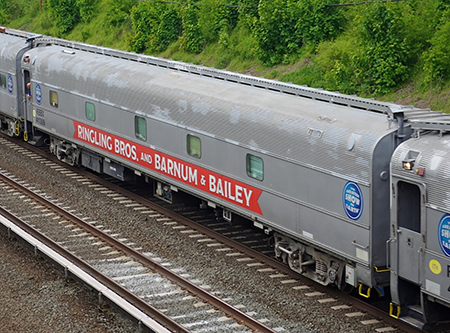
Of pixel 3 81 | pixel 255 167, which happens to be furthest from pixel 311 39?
pixel 255 167

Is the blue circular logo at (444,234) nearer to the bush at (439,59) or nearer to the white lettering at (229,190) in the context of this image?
the white lettering at (229,190)

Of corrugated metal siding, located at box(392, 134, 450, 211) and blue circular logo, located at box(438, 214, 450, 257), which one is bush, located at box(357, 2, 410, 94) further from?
blue circular logo, located at box(438, 214, 450, 257)

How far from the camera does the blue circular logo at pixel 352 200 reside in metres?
12.0

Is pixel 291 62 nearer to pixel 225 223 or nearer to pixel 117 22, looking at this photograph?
pixel 225 223

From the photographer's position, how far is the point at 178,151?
56.0 feet

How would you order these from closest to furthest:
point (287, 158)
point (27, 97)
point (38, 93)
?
point (287, 158) → point (38, 93) → point (27, 97)

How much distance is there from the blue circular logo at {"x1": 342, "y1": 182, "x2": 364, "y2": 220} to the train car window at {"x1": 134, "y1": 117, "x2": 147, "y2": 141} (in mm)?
7301

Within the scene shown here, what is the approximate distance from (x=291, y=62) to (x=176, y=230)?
46.9ft

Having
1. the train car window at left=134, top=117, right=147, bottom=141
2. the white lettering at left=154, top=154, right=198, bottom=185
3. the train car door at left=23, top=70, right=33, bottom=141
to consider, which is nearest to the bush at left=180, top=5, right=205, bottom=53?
the train car door at left=23, top=70, right=33, bottom=141

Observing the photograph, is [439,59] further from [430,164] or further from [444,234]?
[444,234]

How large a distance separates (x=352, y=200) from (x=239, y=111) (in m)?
3.80

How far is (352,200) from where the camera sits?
12.1 meters

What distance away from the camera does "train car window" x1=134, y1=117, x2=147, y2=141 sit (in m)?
18.3

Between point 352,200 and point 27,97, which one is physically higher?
point 27,97
